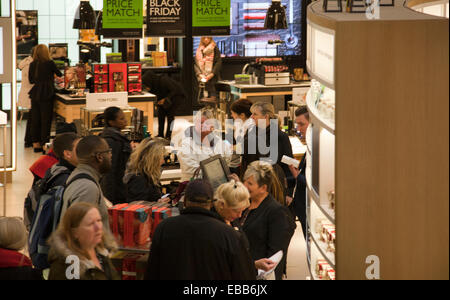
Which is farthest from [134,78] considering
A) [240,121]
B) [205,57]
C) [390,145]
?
[390,145]

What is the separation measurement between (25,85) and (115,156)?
21.1ft

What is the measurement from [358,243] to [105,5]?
8.60m

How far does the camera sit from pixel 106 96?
410 inches

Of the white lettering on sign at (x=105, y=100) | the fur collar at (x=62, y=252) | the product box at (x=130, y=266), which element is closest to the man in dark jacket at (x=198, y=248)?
the product box at (x=130, y=266)

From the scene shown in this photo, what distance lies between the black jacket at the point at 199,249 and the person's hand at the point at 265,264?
0.67m

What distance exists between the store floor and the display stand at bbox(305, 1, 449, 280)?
8.87ft

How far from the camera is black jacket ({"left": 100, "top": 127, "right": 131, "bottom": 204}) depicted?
6.55 meters

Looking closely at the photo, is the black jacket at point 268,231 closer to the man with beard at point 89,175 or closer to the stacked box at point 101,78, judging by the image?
the man with beard at point 89,175

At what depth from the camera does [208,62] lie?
1505 cm

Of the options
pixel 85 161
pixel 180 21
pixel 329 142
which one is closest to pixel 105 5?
pixel 180 21

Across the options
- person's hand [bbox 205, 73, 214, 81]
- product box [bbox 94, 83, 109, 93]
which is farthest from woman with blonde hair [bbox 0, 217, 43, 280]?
person's hand [bbox 205, 73, 214, 81]

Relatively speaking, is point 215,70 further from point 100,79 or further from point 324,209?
point 324,209

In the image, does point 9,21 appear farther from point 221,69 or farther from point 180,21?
point 221,69

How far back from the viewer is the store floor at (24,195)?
7059 millimetres
